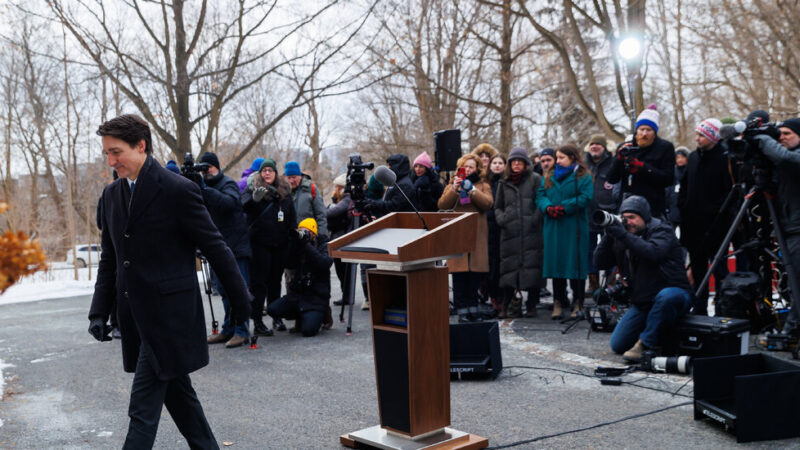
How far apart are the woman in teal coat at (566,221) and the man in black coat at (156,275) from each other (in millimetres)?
5469

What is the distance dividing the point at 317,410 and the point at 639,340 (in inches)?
115

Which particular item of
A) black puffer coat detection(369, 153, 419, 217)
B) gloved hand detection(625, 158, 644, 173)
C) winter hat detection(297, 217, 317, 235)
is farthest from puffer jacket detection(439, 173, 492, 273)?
gloved hand detection(625, 158, 644, 173)

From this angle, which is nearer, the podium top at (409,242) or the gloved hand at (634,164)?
the podium top at (409,242)

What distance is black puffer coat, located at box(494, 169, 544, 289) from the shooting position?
8641mm

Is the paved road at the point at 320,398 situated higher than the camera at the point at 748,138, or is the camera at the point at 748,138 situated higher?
the camera at the point at 748,138

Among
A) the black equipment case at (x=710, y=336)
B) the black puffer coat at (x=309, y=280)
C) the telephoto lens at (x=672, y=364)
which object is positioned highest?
the black puffer coat at (x=309, y=280)

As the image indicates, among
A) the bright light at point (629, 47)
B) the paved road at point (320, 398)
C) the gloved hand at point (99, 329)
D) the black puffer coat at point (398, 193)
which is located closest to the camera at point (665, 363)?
the paved road at point (320, 398)

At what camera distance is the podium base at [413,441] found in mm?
4102

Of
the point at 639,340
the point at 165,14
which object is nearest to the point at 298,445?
the point at 639,340

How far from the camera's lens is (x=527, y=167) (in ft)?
29.2

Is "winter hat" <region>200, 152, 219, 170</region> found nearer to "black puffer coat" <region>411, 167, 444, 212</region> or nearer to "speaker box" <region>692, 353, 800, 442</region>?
"black puffer coat" <region>411, 167, 444, 212</region>

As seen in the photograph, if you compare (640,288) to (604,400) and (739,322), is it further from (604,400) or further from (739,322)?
(604,400)

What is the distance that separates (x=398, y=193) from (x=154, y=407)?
5.38 metres

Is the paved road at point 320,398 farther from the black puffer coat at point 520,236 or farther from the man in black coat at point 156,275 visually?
the man in black coat at point 156,275
